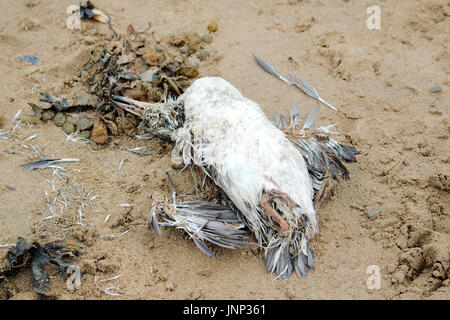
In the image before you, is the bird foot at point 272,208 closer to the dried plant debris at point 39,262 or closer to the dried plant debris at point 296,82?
the dried plant debris at point 39,262

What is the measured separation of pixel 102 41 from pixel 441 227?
12.5 feet

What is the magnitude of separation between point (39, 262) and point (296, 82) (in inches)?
114

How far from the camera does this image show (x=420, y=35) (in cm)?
463

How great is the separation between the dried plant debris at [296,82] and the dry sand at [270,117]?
0.07 meters

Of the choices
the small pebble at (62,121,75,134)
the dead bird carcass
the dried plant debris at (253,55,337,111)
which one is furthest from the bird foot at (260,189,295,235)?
the small pebble at (62,121,75,134)

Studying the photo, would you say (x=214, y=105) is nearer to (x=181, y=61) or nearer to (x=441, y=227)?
(x=181, y=61)

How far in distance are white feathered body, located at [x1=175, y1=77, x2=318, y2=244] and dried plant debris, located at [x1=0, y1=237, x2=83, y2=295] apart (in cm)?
118

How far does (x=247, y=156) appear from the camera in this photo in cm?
301

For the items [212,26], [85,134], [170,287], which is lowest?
[170,287]

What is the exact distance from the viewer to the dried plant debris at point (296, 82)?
13.6 feet

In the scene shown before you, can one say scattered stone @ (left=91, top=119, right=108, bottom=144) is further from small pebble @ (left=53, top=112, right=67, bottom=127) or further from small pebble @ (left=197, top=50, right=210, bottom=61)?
small pebble @ (left=197, top=50, right=210, bottom=61)

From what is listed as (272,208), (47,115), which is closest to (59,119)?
(47,115)

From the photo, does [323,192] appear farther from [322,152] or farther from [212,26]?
[212,26]

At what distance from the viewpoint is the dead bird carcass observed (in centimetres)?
295
